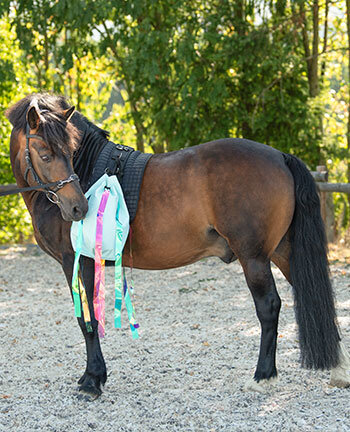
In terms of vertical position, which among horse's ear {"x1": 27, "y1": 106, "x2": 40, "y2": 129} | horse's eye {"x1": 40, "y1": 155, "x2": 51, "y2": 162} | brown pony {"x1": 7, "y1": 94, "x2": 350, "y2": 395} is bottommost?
brown pony {"x1": 7, "y1": 94, "x2": 350, "y2": 395}

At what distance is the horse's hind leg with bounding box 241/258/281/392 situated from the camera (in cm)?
340

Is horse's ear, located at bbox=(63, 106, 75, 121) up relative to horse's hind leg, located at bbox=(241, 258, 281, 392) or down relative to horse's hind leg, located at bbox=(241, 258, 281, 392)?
up

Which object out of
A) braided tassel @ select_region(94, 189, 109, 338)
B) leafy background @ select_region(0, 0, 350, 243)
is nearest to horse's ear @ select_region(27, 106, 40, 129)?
braided tassel @ select_region(94, 189, 109, 338)

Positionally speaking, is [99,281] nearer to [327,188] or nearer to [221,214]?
[221,214]

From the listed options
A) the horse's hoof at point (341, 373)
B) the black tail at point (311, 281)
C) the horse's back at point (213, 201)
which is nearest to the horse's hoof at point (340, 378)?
the horse's hoof at point (341, 373)

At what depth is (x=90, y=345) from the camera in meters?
3.71

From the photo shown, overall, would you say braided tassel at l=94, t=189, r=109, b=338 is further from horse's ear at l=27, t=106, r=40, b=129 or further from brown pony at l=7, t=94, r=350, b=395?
horse's ear at l=27, t=106, r=40, b=129

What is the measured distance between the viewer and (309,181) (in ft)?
11.5

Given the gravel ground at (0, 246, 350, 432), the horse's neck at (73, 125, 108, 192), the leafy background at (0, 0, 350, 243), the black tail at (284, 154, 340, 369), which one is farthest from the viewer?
the leafy background at (0, 0, 350, 243)

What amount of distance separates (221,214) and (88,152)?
3.56ft

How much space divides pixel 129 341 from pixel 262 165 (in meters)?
2.32

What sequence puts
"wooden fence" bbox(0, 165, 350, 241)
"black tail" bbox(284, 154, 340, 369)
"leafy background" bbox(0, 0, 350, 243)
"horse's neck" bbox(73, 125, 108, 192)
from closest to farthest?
"black tail" bbox(284, 154, 340, 369), "horse's neck" bbox(73, 125, 108, 192), "wooden fence" bbox(0, 165, 350, 241), "leafy background" bbox(0, 0, 350, 243)

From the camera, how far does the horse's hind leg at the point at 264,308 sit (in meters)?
3.40

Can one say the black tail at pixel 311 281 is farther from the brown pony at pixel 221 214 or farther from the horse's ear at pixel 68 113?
the horse's ear at pixel 68 113
